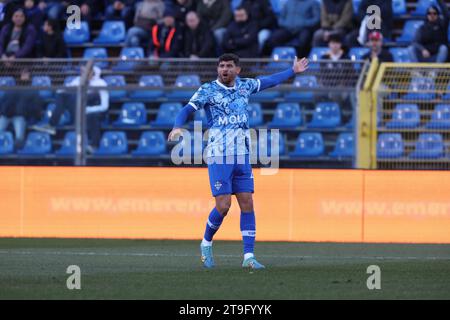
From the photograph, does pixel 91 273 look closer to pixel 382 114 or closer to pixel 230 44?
pixel 382 114

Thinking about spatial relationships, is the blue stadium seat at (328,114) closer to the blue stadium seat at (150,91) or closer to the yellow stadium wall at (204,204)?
the yellow stadium wall at (204,204)

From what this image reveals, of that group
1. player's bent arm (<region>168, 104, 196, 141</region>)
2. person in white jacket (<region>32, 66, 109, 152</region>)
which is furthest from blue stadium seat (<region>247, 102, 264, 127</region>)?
player's bent arm (<region>168, 104, 196, 141</region>)

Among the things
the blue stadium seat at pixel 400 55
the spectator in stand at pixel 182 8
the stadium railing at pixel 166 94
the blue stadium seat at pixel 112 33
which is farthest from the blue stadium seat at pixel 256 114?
the blue stadium seat at pixel 112 33

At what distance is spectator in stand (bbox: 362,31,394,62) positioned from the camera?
1947 centimetres

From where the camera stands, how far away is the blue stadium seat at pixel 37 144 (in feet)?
60.7

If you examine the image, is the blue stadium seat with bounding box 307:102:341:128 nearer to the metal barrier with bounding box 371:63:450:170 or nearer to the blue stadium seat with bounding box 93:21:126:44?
the metal barrier with bounding box 371:63:450:170

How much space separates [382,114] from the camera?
58.3 ft

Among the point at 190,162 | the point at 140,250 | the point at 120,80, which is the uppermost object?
the point at 120,80

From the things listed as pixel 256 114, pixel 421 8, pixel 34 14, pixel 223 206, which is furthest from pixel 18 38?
pixel 223 206

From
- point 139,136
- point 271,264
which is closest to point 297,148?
point 139,136

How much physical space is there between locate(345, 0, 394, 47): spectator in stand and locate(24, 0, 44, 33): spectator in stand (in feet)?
21.6

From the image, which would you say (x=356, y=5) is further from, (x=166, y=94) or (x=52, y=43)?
(x=52, y=43)

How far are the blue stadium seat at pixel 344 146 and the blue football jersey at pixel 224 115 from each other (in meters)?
6.23
